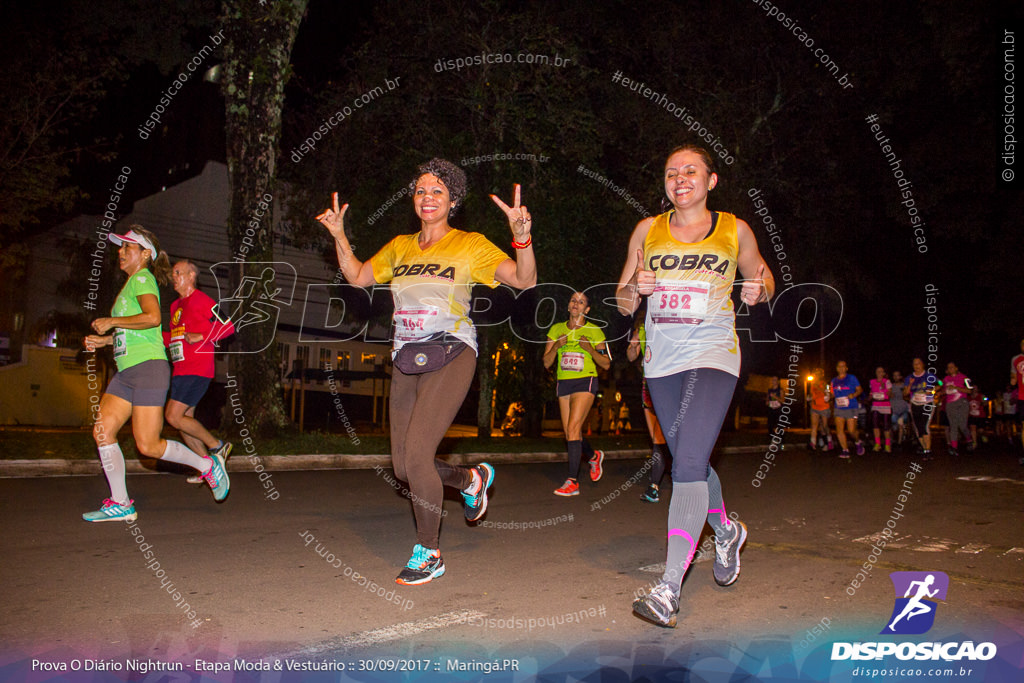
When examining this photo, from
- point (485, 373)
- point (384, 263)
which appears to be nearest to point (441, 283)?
point (384, 263)

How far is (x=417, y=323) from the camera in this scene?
4.48 metres

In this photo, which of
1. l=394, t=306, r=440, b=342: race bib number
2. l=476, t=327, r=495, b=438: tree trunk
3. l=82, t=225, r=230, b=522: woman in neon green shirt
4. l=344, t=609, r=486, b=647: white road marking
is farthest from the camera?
l=476, t=327, r=495, b=438: tree trunk

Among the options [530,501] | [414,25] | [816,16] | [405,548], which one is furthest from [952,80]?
[405,548]

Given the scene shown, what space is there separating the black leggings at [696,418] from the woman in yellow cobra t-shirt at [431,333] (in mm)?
1010

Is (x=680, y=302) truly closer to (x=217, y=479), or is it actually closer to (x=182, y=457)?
(x=182, y=457)

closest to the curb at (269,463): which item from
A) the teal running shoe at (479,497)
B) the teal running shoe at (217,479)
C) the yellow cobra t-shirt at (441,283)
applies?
the teal running shoe at (217,479)

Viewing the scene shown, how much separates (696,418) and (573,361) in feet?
14.6

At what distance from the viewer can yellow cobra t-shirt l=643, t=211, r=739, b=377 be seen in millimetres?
3984

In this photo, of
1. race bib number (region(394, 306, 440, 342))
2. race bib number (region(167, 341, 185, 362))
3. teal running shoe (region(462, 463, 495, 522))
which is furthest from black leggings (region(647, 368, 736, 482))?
race bib number (region(167, 341, 185, 362))

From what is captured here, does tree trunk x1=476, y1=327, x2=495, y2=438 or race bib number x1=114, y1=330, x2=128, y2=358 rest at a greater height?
race bib number x1=114, y1=330, x2=128, y2=358

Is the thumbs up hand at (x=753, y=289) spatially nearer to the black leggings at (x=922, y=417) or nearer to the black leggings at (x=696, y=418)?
the black leggings at (x=696, y=418)

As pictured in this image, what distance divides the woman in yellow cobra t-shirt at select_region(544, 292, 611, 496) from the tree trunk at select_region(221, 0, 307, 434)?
5.69 m

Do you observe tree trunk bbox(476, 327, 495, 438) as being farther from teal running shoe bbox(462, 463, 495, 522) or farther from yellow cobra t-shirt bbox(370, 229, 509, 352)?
yellow cobra t-shirt bbox(370, 229, 509, 352)

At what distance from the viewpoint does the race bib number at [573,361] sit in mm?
8320
